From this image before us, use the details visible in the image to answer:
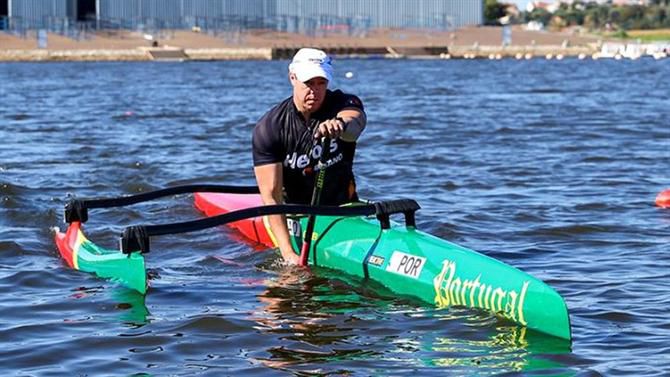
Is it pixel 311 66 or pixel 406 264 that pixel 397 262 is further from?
pixel 311 66

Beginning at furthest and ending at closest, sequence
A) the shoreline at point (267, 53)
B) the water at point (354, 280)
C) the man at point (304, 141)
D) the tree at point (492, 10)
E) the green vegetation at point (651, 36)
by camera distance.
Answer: the tree at point (492, 10)
the green vegetation at point (651, 36)
the shoreline at point (267, 53)
the man at point (304, 141)
the water at point (354, 280)

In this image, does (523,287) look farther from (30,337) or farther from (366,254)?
(30,337)

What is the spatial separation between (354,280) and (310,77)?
4.50 ft

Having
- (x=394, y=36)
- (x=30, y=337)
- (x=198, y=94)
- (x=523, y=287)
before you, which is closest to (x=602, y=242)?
(x=523, y=287)

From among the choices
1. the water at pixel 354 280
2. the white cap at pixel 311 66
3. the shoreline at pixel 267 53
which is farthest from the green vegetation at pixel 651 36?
the white cap at pixel 311 66

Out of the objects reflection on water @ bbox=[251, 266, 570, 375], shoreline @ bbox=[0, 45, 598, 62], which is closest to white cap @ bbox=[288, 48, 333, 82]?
reflection on water @ bbox=[251, 266, 570, 375]

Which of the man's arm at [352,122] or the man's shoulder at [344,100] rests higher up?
the man's shoulder at [344,100]

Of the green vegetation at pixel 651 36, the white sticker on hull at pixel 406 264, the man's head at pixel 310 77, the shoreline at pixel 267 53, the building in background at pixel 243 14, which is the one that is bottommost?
the shoreline at pixel 267 53

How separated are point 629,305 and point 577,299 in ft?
1.15

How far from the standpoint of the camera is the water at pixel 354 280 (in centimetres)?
694

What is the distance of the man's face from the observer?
8.30 m

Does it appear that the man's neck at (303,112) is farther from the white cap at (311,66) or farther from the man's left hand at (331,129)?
the man's left hand at (331,129)

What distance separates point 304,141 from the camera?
8578 millimetres

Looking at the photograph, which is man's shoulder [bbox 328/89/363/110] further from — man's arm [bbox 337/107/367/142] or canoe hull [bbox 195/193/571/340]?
canoe hull [bbox 195/193/571/340]
